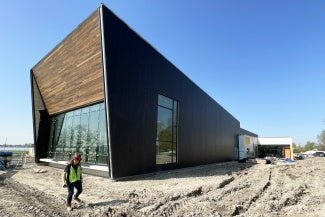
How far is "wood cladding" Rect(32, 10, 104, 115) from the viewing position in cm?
1267

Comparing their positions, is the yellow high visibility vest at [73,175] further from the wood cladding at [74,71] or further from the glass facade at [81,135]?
the wood cladding at [74,71]

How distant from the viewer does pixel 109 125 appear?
38.1 feet

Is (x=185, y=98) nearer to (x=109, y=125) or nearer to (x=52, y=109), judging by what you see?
(x=109, y=125)

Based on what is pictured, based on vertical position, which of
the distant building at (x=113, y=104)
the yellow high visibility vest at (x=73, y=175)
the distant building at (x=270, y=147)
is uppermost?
the distant building at (x=113, y=104)

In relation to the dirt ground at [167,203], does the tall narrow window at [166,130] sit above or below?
above

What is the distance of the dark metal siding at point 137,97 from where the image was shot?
39.6 feet

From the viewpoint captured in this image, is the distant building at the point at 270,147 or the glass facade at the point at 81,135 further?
the distant building at the point at 270,147

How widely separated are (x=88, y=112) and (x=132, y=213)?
399 inches

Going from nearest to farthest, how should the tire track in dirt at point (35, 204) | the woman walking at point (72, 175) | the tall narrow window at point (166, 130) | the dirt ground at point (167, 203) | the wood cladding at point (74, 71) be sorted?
1. the tire track in dirt at point (35, 204)
2. the dirt ground at point (167, 203)
3. the woman walking at point (72, 175)
4. the wood cladding at point (74, 71)
5. the tall narrow window at point (166, 130)

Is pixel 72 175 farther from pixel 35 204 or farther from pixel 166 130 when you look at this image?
pixel 166 130

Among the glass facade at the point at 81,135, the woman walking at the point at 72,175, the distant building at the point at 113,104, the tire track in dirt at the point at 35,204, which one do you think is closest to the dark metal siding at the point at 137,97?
the distant building at the point at 113,104

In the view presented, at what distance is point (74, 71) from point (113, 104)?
4856 millimetres

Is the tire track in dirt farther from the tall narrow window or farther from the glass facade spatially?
the tall narrow window

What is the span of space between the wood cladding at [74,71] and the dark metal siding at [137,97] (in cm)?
96
